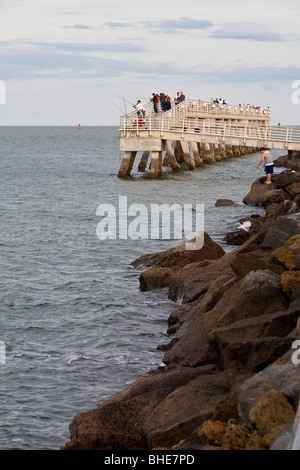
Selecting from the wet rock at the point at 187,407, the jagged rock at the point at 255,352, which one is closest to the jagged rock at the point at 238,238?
the jagged rock at the point at 255,352

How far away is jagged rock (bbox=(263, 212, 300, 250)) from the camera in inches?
555

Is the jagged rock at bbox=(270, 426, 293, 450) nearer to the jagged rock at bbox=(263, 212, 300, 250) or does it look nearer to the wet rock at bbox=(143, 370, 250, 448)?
the wet rock at bbox=(143, 370, 250, 448)

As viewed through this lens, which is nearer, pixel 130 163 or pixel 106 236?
pixel 106 236

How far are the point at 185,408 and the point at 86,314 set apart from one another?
25.0 ft

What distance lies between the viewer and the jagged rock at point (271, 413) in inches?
258

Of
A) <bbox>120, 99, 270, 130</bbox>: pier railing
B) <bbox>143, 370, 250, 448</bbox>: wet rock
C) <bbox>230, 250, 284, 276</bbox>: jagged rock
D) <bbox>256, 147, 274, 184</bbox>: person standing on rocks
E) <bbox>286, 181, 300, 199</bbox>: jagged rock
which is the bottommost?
<bbox>143, 370, 250, 448</bbox>: wet rock

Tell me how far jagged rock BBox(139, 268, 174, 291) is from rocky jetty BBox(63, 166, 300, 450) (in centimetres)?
355

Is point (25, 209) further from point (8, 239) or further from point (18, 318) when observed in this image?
point (18, 318)

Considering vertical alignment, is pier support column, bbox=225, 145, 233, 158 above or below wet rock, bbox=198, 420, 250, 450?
below

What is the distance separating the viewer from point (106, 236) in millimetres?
25609

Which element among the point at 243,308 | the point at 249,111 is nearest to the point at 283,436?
the point at 243,308

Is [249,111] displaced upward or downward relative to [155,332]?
upward

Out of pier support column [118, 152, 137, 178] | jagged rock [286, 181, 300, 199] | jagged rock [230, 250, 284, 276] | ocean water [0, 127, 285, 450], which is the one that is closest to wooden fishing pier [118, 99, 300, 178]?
pier support column [118, 152, 137, 178]

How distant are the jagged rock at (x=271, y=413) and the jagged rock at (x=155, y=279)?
378 inches
